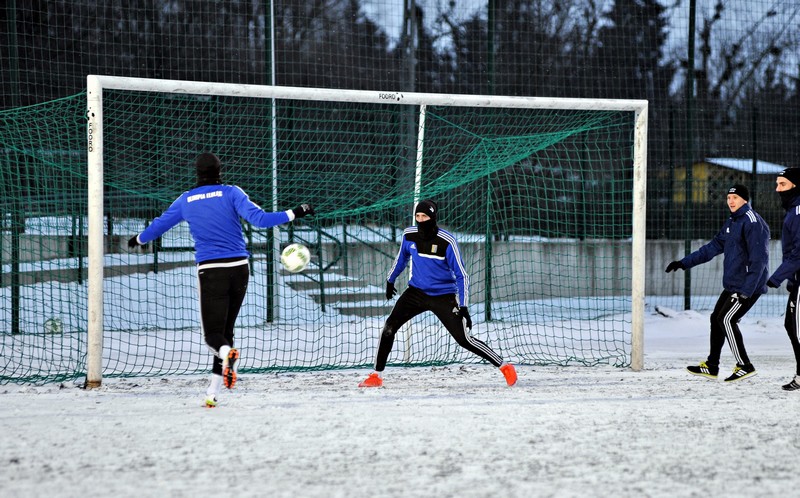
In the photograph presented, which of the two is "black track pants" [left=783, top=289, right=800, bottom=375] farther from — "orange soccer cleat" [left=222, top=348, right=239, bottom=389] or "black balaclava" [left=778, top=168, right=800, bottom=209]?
"orange soccer cleat" [left=222, top=348, right=239, bottom=389]

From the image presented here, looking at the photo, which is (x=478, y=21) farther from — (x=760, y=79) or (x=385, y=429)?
(x=385, y=429)

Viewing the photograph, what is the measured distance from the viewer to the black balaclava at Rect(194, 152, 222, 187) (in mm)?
5965

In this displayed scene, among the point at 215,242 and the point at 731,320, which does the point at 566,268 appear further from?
the point at 215,242

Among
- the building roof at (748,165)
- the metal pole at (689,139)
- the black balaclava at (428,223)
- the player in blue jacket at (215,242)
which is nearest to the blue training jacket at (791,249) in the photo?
the black balaclava at (428,223)

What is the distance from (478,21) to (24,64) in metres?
6.49

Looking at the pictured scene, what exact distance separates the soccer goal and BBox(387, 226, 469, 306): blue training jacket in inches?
51.7

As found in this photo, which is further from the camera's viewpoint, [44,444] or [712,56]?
[712,56]

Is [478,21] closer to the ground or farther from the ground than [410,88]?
farther from the ground

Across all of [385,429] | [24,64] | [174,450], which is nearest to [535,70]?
[24,64]

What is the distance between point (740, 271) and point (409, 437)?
351 cm

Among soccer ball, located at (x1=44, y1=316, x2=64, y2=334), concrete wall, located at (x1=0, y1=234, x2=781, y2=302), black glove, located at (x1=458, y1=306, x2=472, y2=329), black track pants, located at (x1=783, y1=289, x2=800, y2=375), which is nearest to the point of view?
black track pants, located at (x1=783, y1=289, x2=800, y2=375)

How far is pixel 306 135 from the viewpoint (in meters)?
12.7

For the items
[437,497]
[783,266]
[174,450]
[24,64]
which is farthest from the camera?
[24,64]

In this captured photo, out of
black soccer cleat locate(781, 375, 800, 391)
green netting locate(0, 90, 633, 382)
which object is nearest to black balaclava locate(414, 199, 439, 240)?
green netting locate(0, 90, 633, 382)
